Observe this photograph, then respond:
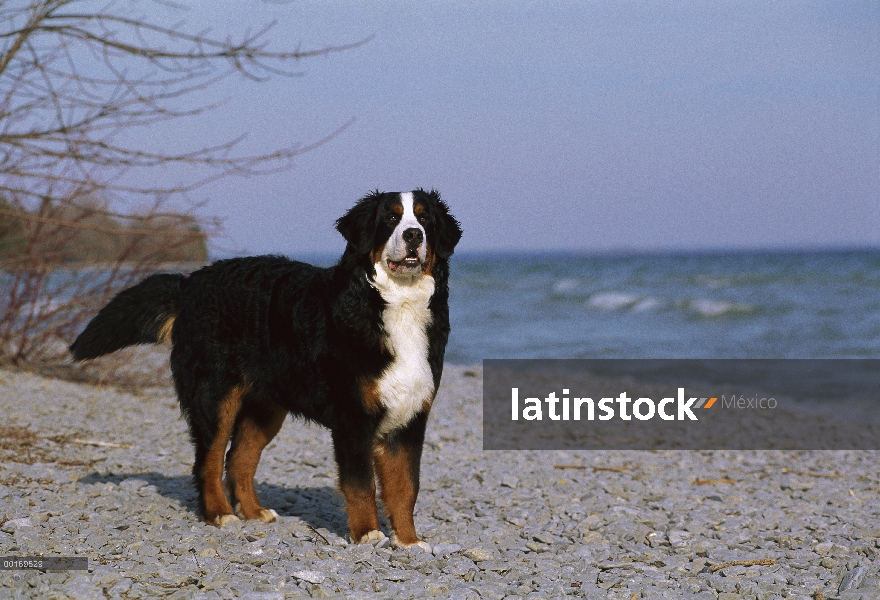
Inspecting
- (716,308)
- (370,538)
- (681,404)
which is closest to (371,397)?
(370,538)

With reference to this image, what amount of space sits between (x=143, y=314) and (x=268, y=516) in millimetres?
1368

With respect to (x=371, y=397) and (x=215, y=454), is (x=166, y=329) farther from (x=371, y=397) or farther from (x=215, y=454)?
(x=371, y=397)

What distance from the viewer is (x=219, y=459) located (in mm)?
4734

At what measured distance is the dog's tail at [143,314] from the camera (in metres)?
5.06

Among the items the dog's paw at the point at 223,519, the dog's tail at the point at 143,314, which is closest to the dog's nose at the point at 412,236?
the dog's tail at the point at 143,314

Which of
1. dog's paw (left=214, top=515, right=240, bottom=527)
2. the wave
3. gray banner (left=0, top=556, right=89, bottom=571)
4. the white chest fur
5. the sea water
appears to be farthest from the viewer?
the wave

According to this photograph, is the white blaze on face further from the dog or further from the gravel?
the gravel

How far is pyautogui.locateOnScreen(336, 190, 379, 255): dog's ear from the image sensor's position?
4176 millimetres

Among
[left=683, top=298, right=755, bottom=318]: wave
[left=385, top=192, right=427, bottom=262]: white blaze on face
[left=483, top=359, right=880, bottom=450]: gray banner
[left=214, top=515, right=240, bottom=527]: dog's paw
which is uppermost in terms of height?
[left=385, top=192, right=427, bottom=262]: white blaze on face

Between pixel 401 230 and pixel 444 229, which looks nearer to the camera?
pixel 401 230

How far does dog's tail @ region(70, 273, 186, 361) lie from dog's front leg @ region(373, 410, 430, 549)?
161 centimetres

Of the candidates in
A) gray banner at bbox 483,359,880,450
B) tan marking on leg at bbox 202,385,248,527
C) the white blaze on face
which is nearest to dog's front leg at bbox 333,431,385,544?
tan marking on leg at bbox 202,385,248,527

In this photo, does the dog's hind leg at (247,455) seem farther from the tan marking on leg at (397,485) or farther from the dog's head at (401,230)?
the dog's head at (401,230)

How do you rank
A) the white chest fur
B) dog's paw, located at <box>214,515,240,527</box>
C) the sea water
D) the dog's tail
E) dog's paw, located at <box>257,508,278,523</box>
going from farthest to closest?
the sea water, the dog's tail, dog's paw, located at <box>257,508,278,523</box>, dog's paw, located at <box>214,515,240,527</box>, the white chest fur
